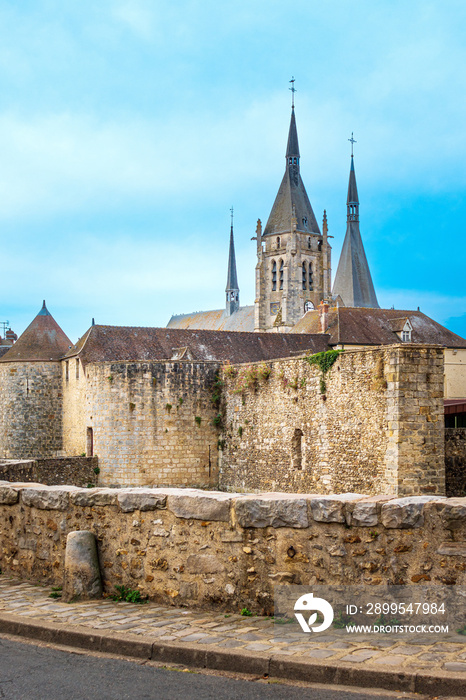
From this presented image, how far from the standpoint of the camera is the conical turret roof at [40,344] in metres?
38.6

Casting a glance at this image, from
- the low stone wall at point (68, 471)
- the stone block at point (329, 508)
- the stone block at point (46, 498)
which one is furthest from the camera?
the low stone wall at point (68, 471)

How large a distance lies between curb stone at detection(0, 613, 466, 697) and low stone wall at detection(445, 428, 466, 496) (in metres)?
17.9

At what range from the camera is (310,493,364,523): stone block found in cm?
638

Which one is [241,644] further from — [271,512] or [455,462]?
[455,462]

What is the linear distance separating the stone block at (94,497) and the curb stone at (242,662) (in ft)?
4.46

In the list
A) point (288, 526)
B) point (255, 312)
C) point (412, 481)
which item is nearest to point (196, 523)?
point (288, 526)

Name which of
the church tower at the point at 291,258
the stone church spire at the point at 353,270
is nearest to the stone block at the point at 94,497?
the church tower at the point at 291,258

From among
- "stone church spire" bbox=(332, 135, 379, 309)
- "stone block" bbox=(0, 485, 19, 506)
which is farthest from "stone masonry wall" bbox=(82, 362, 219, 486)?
"stone church spire" bbox=(332, 135, 379, 309)

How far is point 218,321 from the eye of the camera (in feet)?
334

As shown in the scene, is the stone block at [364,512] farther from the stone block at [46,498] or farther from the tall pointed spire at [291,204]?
the tall pointed spire at [291,204]

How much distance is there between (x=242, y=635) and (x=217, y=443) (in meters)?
21.7

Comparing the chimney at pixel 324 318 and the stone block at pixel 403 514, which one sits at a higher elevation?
the chimney at pixel 324 318

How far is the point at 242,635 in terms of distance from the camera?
6.05 m

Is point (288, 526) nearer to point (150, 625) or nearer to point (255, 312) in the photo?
point (150, 625)
